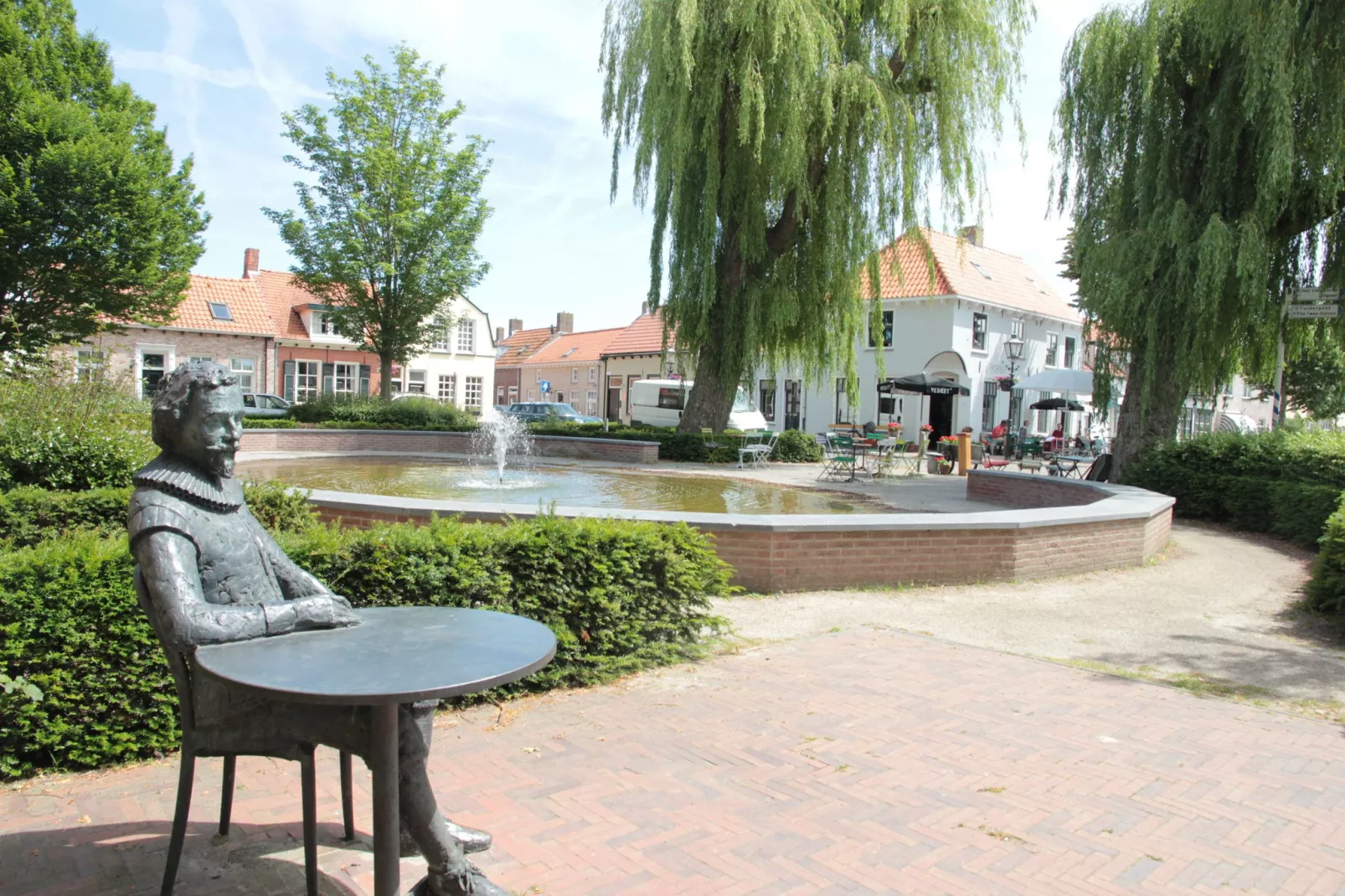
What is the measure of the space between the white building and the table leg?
3009 cm

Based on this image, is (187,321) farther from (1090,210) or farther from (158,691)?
(158,691)

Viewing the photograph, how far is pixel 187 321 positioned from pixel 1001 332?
1328 inches

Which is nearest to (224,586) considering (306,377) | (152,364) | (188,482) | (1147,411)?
(188,482)

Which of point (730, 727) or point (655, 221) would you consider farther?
point (655, 221)

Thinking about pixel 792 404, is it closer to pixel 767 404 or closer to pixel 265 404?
pixel 767 404

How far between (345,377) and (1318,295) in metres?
39.1

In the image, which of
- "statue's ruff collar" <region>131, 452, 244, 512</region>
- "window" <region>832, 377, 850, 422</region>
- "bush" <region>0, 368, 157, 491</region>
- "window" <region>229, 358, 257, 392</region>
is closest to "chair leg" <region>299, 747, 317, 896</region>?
"statue's ruff collar" <region>131, 452, 244, 512</region>

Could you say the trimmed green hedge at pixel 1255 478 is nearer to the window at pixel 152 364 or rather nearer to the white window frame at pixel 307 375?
the window at pixel 152 364

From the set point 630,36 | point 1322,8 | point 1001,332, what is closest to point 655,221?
point 630,36

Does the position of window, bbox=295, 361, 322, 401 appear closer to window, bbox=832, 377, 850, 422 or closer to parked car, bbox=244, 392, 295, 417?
parked car, bbox=244, 392, 295, 417

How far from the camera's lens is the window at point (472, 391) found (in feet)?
154

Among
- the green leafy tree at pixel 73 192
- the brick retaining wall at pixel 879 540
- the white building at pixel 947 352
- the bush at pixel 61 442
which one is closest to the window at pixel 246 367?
the green leafy tree at pixel 73 192

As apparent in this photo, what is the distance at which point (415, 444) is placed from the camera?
Answer: 2316 centimetres

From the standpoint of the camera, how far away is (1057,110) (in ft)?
54.2
